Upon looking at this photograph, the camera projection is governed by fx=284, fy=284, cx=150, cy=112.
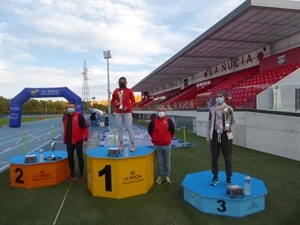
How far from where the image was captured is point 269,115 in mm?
10391

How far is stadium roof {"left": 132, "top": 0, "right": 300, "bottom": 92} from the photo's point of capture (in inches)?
472

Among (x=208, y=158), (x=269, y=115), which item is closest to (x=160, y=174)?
(x=208, y=158)

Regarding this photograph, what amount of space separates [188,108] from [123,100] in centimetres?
1435

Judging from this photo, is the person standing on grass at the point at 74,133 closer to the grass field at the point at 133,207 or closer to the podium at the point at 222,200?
the grass field at the point at 133,207

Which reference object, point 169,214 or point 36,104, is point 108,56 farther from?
point 36,104

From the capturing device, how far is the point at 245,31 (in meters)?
15.4

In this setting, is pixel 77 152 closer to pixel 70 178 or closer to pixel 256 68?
pixel 70 178

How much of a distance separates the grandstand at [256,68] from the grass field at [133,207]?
296 centimetres

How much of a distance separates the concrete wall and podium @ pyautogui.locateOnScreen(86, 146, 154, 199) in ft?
18.3

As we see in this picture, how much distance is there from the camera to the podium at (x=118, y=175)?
Result: 19.1 ft

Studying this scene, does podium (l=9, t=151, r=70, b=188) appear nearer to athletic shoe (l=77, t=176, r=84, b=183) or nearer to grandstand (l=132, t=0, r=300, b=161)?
athletic shoe (l=77, t=176, r=84, b=183)

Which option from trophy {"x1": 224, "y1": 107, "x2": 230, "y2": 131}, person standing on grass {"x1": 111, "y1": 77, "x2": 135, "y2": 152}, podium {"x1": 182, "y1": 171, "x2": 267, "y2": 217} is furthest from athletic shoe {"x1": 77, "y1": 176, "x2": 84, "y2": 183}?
trophy {"x1": 224, "y1": 107, "x2": 230, "y2": 131}

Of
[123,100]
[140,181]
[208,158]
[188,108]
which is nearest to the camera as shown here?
[140,181]

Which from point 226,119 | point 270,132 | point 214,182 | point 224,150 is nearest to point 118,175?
point 214,182
